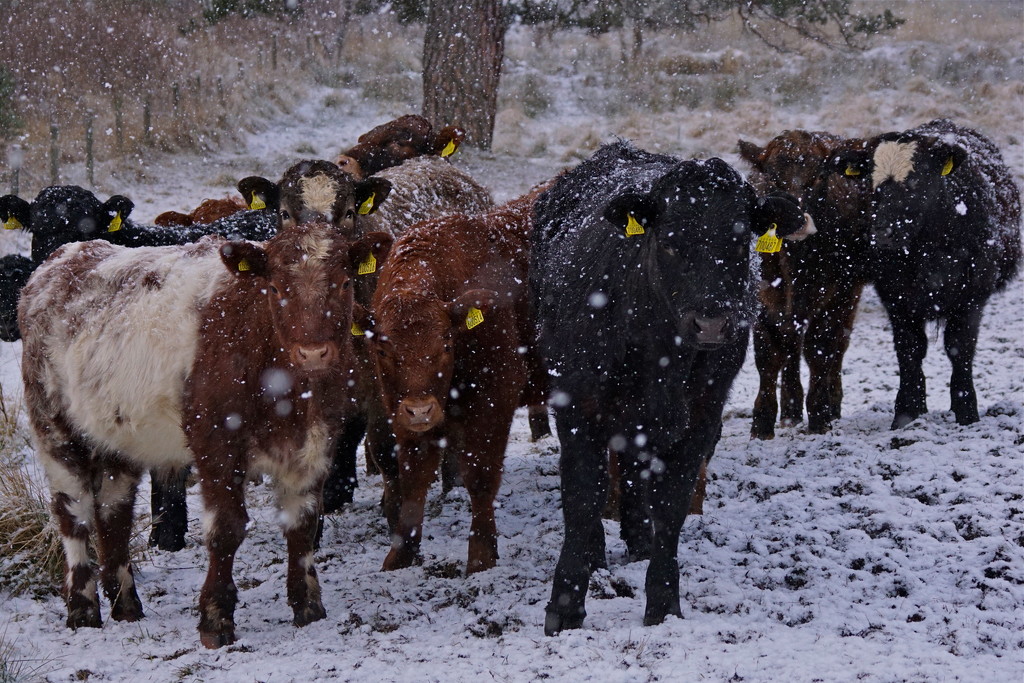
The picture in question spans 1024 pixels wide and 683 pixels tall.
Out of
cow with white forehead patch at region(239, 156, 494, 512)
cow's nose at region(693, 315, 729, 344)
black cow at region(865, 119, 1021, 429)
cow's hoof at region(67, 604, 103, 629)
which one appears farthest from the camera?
black cow at region(865, 119, 1021, 429)

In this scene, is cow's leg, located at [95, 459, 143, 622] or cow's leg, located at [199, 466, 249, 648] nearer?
cow's leg, located at [199, 466, 249, 648]

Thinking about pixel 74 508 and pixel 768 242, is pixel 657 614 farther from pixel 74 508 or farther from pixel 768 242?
pixel 74 508

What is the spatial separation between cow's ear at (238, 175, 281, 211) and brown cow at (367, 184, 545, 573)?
1.35m

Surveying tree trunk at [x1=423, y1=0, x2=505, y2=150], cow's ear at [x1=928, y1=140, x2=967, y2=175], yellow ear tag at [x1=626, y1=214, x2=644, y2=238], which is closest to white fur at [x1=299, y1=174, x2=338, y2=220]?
yellow ear tag at [x1=626, y1=214, x2=644, y2=238]

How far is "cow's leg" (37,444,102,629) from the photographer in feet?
16.5

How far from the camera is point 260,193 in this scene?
6738 millimetres

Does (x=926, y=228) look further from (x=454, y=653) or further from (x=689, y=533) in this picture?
(x=454, y=653)

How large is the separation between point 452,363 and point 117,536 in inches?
80.9

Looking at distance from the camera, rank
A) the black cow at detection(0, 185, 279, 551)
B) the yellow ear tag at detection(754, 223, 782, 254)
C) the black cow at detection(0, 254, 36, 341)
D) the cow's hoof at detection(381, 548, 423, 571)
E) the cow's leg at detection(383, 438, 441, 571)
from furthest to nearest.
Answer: the black cow at detection(0, 254, 36, 341)
the black cow at detection(0, 185, 279, 551)
the cow's hoof at detection(381, 548, 423, 571)
the cow's leg at detection(383, 438, 441, 571)
the yellow ear tag at detection(754, 223, 782, 254)

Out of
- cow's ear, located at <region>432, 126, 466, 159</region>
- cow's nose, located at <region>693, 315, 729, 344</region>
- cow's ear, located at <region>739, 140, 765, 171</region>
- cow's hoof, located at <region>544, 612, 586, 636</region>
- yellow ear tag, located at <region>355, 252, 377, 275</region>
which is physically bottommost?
cow's hoof, located at <region>544, 612, 586, 636</region>

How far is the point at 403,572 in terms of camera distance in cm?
542

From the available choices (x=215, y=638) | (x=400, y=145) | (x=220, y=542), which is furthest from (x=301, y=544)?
(x=400, y=145)

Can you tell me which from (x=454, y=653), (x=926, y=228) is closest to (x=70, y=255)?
(x=454, y=653)

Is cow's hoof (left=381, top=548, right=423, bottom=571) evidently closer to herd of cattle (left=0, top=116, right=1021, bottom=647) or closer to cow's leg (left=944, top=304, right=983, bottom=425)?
herd of cattle (left=0, top=116, right=1021, bottom=647)
